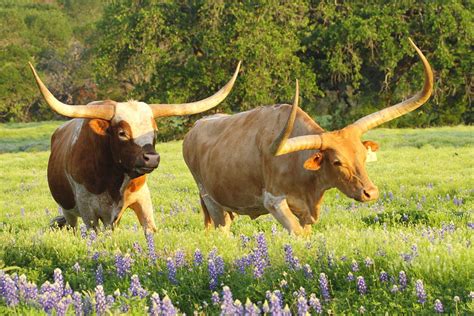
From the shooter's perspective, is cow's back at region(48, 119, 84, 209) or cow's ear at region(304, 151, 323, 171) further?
cow's back at region(48, 119, 84, 209)

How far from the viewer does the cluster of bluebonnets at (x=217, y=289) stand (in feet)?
14.1

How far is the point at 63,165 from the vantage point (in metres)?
10.2

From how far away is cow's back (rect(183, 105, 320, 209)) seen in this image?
8.77 metres

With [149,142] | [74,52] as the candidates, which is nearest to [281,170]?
[149,142]

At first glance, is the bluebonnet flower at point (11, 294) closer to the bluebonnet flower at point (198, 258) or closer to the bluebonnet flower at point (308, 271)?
the bluebonnet flower at point (198, 258)

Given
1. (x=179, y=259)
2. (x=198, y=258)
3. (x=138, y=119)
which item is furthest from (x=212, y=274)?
(x=138, y=119)

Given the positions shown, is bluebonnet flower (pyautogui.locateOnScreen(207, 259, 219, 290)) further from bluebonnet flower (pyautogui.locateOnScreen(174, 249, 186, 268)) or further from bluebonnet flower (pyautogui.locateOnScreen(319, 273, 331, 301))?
bluebonnet flower (pyautogui.locateOnScreen(319, 273, 331, 301))

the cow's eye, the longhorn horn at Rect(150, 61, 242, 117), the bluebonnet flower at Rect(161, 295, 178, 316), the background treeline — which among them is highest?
the longhorn horn at Rect(150, 61, 242, 117)

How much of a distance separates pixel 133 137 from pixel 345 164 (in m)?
2.75

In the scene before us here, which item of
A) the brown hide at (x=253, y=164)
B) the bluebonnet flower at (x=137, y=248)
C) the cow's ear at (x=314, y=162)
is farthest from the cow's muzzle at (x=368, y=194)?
the bluebonnet flower at (x=137, y=248)

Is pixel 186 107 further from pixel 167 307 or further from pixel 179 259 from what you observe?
pixel 167 307

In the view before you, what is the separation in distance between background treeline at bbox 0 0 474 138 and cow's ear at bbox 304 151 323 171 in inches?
1141

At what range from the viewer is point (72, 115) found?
9.08 metres

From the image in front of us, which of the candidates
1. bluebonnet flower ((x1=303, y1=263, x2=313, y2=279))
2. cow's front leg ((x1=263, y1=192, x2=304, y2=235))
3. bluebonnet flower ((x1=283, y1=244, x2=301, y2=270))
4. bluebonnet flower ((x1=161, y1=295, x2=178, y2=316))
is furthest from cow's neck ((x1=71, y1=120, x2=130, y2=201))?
bluebonnet flower ((x1=161, y1=295, x2=178, y2=316))
